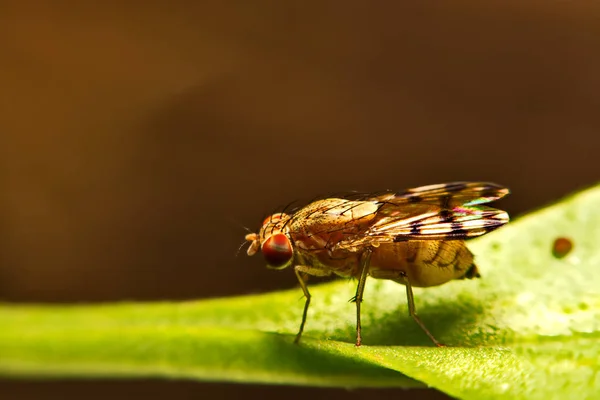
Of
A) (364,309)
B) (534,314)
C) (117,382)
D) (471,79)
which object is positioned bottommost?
(117,382)

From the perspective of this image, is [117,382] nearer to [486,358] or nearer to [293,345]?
[293,345]

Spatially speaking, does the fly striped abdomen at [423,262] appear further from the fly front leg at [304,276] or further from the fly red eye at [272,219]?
the fly red eye at [272,219]

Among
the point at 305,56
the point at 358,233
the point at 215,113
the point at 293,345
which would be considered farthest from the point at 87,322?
the point at 305,56

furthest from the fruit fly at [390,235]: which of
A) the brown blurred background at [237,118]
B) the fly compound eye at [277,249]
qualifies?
the brown blurred background at [237,118]

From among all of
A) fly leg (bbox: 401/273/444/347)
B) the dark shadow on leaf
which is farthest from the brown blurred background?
the dark shadow on leaf

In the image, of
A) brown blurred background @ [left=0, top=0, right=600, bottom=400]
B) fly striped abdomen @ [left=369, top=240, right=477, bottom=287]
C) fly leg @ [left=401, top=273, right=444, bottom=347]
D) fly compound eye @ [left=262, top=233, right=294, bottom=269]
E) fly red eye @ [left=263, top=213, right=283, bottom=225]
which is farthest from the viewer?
brown blurred background @ [left=0, top=0, right=600, bottom=400]

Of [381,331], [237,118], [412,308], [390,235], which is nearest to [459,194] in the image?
[390,235]

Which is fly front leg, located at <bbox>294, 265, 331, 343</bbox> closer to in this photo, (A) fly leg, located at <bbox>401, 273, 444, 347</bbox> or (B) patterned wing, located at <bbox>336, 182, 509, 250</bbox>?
(B) patterned wing, located at <bbox>336, 182, 509, 250</bbox>
